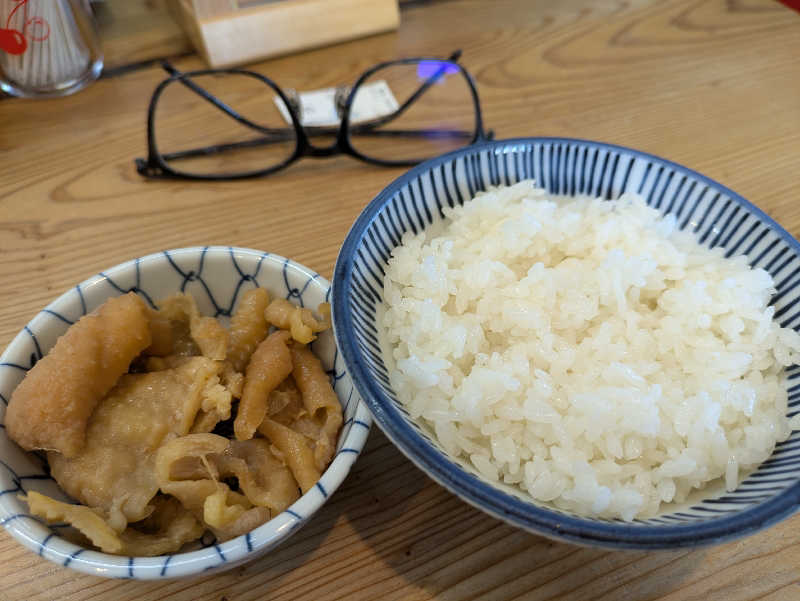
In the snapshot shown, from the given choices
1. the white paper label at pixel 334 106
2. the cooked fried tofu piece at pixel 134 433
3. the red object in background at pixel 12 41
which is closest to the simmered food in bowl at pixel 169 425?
the cooked fried tofu piece at pixel 134 433

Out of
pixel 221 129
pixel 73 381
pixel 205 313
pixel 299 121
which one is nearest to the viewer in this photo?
pixel 73 381

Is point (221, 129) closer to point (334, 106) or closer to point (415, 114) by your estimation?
point (334, 106)

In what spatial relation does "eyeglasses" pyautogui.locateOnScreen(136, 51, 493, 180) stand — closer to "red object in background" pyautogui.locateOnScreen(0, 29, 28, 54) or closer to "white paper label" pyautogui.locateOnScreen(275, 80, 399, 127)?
"white paper label" pyautogui.locateOnScreen(275, 80, 399, 127)

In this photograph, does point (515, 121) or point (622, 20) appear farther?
point (622, 20)

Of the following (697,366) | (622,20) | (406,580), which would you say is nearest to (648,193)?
(697,366)

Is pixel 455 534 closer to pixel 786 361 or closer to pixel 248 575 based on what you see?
pixel 248 575

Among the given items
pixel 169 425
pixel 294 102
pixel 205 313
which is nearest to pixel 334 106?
pixel 294 102
